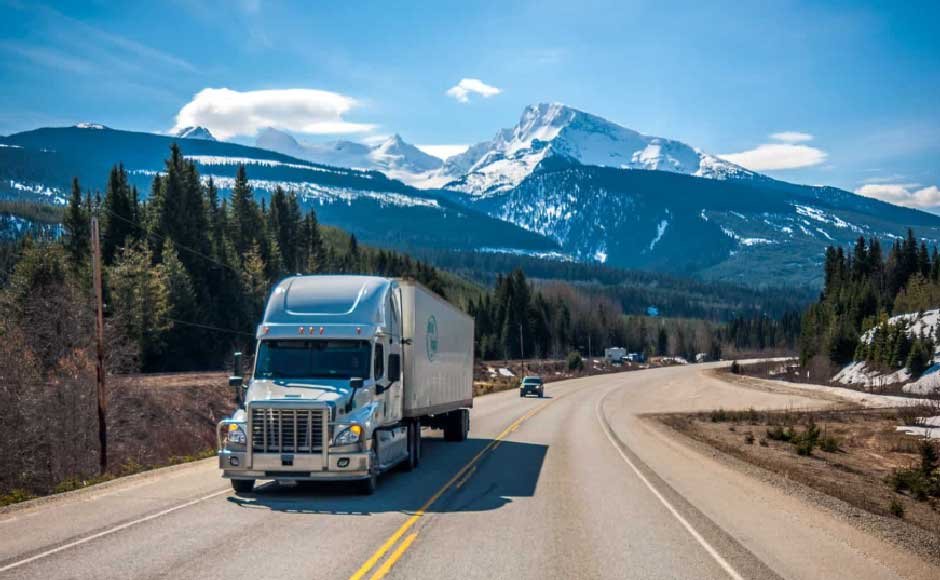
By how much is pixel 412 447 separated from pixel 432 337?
11.9 feet

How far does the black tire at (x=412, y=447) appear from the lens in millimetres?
21594

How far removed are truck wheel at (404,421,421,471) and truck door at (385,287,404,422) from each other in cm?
114

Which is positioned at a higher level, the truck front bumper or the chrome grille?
the chrome grille

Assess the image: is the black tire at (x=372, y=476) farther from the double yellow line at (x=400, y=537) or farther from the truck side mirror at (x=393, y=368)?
the truck side mirror at (x=393, y=368)

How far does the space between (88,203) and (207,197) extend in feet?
52.8

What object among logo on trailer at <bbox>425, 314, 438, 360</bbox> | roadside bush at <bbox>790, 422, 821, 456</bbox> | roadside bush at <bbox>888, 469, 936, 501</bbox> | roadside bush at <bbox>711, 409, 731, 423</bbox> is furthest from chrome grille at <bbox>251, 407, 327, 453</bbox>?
roadside bush at <bbox>711, 409, 731, 423</bbox>

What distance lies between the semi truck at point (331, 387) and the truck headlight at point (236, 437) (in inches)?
0.7

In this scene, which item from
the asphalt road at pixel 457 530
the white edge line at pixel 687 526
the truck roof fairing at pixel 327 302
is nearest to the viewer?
the asphalt road at pixel 457 530

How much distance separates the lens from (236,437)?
16.3 metres

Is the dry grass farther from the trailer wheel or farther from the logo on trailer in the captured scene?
the logo on trailer

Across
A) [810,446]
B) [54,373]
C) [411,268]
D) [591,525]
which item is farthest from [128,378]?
[411,268]

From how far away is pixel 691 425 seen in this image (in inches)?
1796

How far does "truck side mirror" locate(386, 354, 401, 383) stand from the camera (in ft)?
63.0

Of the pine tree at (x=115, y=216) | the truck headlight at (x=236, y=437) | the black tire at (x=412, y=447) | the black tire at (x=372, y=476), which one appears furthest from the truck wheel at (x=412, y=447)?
the pine tree at (x=115, y=216)
